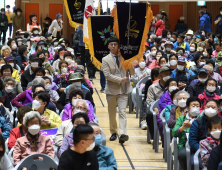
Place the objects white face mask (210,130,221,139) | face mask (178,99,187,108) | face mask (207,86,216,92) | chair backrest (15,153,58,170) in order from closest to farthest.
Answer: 1. chair backrest (15,153,58,170)
2. white face mask (210,130,221,139)
3. face mask (178,99,187,108)
4. face mask (207,86,216,92)

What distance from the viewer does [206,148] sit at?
4.66m

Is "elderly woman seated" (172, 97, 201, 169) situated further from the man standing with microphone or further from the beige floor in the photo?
the man standing with microphone

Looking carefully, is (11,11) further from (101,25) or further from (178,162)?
(178,162)

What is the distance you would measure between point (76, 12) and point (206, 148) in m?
6.15

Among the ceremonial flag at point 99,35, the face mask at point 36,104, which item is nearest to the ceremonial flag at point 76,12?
the ceremonial flag at point 99,35

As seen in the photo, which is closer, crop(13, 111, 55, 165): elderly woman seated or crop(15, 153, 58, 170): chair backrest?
crop(15, 153, 58, 170): chair backrest

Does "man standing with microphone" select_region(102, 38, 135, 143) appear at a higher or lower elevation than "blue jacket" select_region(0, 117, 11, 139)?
higher

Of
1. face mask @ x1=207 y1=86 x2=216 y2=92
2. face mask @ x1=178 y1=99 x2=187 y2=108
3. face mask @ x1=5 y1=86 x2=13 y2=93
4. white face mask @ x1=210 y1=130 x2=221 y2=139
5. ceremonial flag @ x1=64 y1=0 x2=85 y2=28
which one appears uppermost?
ceremonial flag @ x1=64 y1=0 x2=85 y2=28

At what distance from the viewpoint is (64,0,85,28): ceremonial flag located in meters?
9.98

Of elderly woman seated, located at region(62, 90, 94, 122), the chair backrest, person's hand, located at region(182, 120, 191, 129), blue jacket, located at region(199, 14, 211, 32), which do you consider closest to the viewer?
the chair backrest

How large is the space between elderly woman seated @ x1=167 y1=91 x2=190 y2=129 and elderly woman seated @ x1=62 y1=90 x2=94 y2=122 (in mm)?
1117

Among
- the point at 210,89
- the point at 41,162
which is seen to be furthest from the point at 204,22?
the point at 41,162

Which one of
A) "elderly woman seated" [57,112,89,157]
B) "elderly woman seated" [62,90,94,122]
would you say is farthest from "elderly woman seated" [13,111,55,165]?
"elderly woman seated" [62,90,94,122]

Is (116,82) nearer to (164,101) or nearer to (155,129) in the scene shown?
(164,101)
